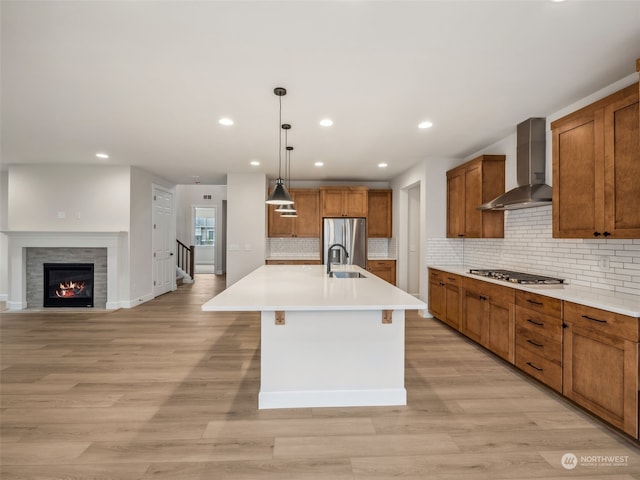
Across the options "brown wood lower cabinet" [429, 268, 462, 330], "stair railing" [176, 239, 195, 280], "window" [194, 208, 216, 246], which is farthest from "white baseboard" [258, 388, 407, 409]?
"window" [194, 208, 216, 246]

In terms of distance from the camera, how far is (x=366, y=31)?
195 cm

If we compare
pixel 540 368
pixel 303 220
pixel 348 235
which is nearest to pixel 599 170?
pixel 540 368

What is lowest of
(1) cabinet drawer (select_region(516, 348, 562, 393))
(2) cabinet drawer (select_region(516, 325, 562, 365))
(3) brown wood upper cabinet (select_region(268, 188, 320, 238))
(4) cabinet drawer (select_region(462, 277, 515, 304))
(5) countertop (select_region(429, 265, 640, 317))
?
(1) cabinet drawer (select_region(516, 348, 562, 393))

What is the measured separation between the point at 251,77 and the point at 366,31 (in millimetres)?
992

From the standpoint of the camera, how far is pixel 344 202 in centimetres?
654

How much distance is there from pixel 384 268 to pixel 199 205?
288 inches

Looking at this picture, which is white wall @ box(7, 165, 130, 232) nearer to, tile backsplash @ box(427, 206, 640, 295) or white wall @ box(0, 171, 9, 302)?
white wall @ box(0, 171, 9, 302)

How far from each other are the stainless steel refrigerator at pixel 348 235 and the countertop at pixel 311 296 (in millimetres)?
3278

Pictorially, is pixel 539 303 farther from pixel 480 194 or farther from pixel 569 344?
pixel 480 194

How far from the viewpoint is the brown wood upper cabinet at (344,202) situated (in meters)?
6.53

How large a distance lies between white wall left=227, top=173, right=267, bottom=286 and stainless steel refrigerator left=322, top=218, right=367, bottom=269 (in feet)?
4.15

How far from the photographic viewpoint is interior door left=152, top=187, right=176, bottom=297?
6574 millimetres

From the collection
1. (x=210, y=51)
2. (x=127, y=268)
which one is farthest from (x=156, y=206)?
(x=210, y=51)

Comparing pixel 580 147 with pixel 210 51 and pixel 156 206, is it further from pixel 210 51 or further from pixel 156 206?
pixel 156 206
